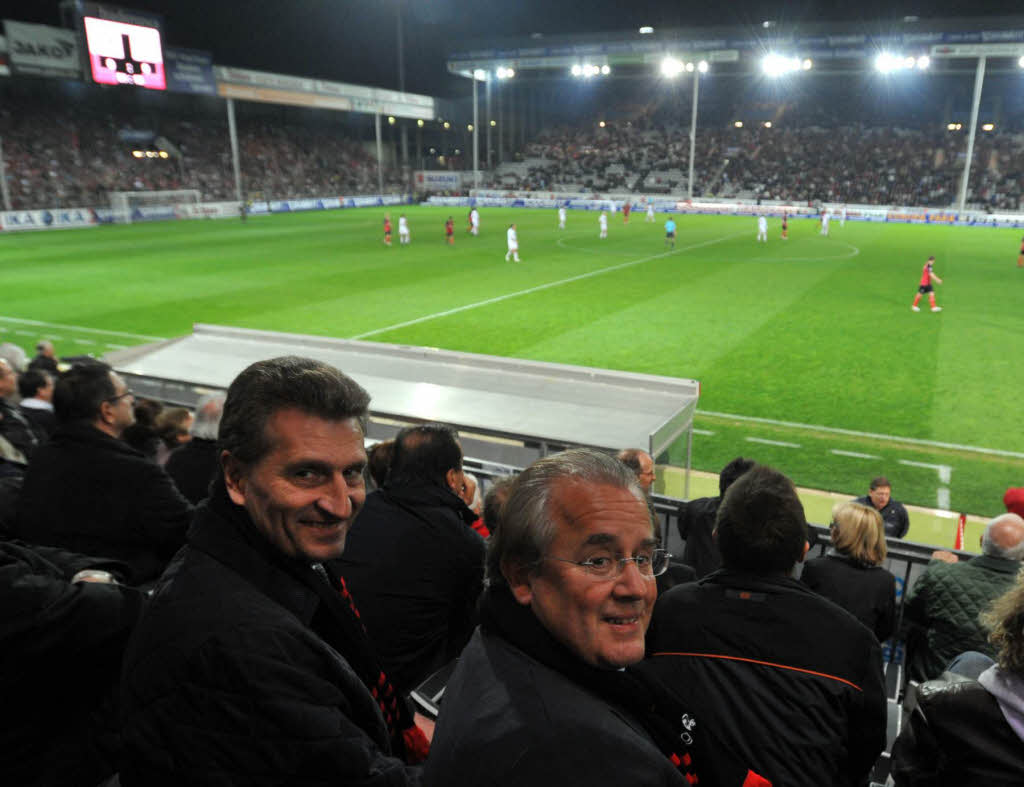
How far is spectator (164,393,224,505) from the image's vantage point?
482 centimetres

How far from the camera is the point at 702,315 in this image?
1838cm

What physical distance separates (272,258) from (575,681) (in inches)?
1125

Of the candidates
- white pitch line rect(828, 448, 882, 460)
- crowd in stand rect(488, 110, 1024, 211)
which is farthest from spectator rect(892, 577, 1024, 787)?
crowd in stand rect(488, 110, 1024, 211)

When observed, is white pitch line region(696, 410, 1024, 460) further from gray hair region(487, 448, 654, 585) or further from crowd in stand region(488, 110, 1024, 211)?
crowd in stand region(488, 110, 1024, 211)

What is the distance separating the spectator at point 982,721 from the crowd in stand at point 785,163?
58.2 m

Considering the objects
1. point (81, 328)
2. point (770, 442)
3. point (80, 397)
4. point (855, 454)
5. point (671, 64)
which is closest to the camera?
point (80, 397)

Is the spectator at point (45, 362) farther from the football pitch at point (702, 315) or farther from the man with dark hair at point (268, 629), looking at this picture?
the man with dark hair at point (268, 629)

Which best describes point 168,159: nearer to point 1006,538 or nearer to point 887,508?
point 887,508

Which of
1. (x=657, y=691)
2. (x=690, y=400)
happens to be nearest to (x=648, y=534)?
(x=657, y=691)

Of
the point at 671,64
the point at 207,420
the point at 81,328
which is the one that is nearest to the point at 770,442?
the point at 207,420

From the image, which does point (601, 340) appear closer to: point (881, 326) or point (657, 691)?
point (881, 326)

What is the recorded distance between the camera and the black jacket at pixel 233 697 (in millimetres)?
1621

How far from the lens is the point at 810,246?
32688 millimetres

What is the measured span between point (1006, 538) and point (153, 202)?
5354cm
